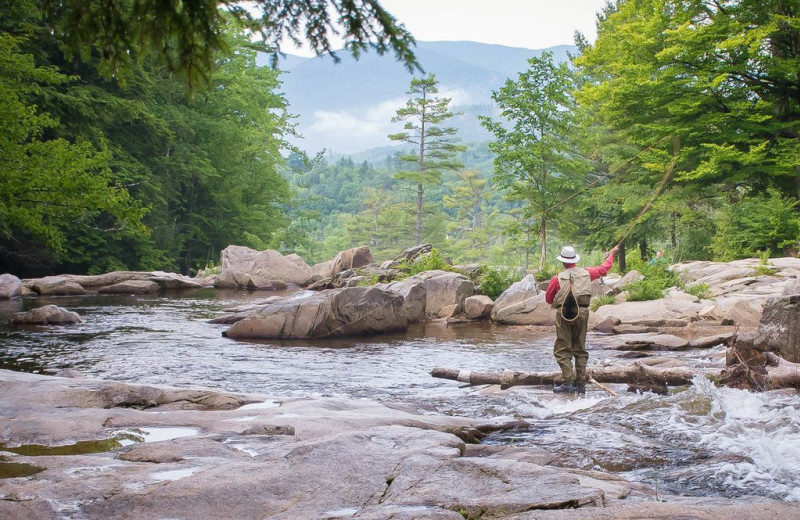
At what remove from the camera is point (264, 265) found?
34188mm

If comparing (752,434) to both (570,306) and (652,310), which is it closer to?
(570,306)

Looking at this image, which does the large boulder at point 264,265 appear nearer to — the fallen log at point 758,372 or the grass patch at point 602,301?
the grass patch at point 602,301

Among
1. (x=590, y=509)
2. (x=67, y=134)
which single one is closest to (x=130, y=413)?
(x=590, y=509)

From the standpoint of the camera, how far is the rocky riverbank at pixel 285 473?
3.67 m

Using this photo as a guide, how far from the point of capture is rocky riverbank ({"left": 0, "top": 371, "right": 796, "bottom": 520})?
3.67 m

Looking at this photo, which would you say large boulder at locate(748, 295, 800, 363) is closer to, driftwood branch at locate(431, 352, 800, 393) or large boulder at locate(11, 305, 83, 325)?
driftwood branch at locate(431, 352, 800, 393)

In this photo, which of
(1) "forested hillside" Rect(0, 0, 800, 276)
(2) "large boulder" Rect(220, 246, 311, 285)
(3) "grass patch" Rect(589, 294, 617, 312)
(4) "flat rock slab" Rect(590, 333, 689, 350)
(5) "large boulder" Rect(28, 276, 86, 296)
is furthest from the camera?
(2) "large boulder" Rect(220, 246, 311, 285)

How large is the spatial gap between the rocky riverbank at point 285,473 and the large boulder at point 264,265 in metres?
27.0

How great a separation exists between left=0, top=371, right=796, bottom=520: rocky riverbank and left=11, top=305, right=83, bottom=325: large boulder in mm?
10627

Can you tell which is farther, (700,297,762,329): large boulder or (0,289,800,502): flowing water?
(700,297,762,329): large boulder

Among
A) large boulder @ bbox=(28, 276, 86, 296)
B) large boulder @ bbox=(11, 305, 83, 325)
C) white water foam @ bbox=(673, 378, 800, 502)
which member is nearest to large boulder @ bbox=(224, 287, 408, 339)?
large boulder @ bbox=(11, 305, 83, 325)

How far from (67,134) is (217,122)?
1512 cm

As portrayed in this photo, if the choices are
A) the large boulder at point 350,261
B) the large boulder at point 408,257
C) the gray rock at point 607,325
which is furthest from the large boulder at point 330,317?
the large boulder at point 350,261

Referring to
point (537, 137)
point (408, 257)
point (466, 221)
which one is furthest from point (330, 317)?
point (466, 221)
